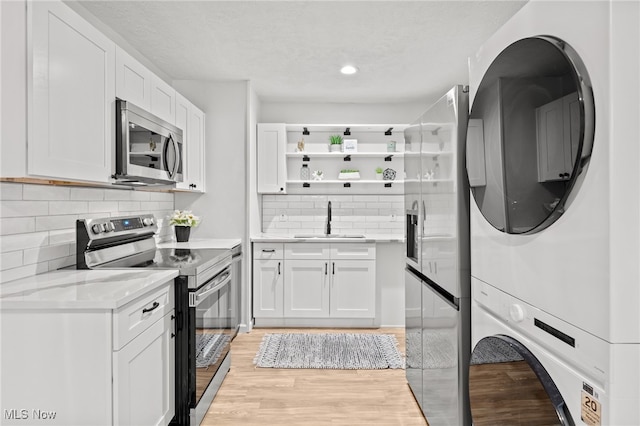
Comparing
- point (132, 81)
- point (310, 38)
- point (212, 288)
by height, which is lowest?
point (212, 288)

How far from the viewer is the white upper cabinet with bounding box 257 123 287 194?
Result: 4527 millimetres

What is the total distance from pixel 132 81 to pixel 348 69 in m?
1.93

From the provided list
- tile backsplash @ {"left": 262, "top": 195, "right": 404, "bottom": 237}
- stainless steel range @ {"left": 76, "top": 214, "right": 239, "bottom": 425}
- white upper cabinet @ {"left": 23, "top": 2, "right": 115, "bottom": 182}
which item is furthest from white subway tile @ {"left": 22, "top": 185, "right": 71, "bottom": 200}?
tile backsplash @ {"left": 262, "top": 195, "right": 404, "bottom": 237}

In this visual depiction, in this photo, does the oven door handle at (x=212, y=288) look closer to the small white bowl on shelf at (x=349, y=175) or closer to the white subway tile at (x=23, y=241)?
the white subway tile at (x=23, y=241)

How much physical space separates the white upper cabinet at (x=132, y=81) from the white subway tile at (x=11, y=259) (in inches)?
38.9

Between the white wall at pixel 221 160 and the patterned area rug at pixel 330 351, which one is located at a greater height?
the white wall at pixel 221 160

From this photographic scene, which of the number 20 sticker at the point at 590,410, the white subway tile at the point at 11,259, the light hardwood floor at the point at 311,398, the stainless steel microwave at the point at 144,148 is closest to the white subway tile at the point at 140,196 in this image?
the stainless steel microwave at the point at 144,148

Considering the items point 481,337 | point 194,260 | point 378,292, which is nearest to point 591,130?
point 481,337

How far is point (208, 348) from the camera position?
252 centimetres

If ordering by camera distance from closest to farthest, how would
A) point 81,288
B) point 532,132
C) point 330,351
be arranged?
point 532,132 < point 81,288 < point 330,351

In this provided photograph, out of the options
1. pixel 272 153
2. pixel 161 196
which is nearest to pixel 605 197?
pixel 161 196

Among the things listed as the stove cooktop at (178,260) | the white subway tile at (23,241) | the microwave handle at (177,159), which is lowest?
the stove cooktop at (178,260)

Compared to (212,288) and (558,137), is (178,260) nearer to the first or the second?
(212,288)

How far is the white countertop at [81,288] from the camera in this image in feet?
5.10
